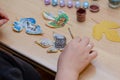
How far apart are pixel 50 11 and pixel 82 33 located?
217mm

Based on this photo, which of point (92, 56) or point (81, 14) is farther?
point (81, 14)

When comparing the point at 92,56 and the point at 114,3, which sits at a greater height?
the point at 114,3

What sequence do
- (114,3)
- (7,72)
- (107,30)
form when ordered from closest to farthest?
(7,72) < (107,30) < (114,3)

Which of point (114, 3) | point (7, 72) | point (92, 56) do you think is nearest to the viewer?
point (7, 72)

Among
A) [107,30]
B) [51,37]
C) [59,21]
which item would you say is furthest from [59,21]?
[107,30]

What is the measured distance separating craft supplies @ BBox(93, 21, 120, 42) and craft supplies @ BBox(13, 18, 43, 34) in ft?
0.77

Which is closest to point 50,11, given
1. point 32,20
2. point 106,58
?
point 32,20

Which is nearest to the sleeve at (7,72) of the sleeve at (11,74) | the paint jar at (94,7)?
the sleeve at (11,74)

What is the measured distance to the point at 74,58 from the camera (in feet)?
2.87

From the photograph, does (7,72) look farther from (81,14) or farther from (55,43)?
(81,14)

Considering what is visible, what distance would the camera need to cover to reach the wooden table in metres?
0.86

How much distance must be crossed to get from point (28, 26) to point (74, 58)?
0.95ft

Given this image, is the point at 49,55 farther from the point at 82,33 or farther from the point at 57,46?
the point at 82,33

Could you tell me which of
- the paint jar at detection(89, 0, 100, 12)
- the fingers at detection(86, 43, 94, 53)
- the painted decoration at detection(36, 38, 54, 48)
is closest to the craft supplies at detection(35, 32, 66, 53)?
the painted decoration at detection(36, 38, 54, 48)
